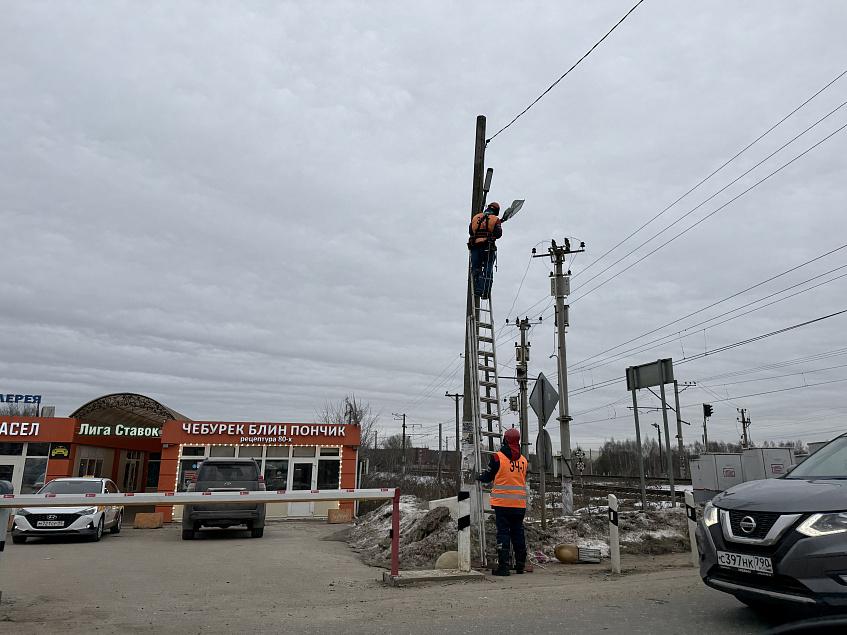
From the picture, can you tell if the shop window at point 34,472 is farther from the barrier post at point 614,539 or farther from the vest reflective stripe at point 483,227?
the barrier post at point 614,539

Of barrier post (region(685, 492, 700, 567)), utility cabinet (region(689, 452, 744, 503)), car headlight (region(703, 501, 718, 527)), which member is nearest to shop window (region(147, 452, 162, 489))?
utility cabinet (region(689, 452, 744, 503))

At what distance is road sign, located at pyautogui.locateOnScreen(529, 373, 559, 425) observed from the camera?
12.8m

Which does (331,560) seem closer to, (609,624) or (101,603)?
(101,603)

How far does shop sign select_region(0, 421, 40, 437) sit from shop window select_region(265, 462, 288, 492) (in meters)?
9.16

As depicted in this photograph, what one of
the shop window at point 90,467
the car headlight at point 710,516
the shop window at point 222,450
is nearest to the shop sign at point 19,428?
the shop window at point 90,467

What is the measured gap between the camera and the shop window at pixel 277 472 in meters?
25.7

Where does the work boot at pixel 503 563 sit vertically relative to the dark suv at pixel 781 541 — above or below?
below

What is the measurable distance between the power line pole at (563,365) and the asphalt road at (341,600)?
6.10 meters

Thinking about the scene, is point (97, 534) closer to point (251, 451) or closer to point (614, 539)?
point (251, 451)

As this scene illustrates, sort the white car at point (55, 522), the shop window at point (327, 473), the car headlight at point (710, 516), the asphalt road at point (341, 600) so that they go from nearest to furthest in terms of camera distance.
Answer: the car headlight at point (710, 516)
the asphalt road at point (341, 600)
the white car at point (55, 522)
the shop window at point (327, 473)

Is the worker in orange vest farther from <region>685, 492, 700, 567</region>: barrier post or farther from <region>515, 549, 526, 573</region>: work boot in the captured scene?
<region>685, 492, 700, 567</region>: barrier post

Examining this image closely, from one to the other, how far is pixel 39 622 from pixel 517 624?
4.43 metres

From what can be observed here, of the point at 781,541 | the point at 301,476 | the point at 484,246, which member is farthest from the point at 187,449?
the point at 781,541

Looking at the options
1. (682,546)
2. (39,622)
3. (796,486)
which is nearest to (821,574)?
(796,486)
